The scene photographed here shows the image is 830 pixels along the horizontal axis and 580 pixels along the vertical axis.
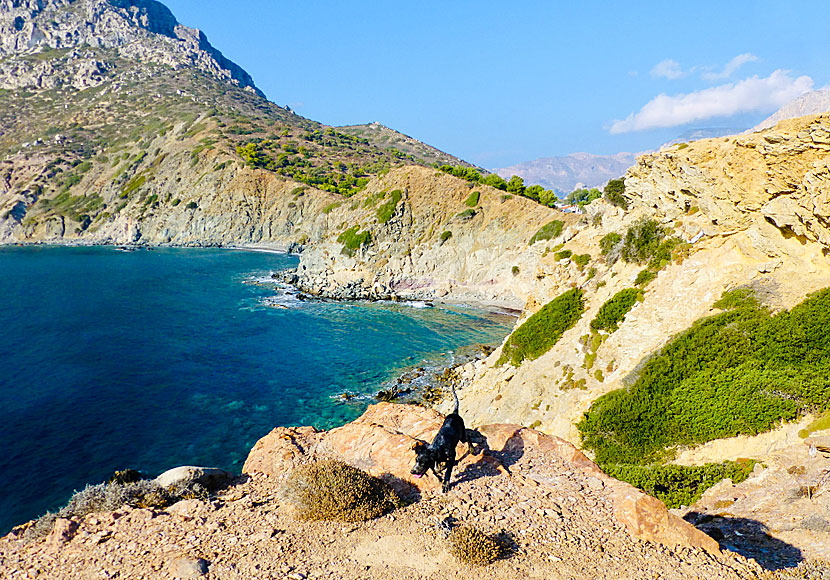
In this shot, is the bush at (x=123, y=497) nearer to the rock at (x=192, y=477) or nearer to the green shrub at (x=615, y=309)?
the rock at (x=192, y=477)

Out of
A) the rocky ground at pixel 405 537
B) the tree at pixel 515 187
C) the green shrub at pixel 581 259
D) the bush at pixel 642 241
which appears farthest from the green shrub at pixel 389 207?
the rocky ground at pixel 405 537

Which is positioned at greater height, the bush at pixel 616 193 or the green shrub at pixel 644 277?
the bush at pixel 616 193

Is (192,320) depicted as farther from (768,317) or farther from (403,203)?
(768,317)

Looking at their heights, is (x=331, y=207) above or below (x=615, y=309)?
above

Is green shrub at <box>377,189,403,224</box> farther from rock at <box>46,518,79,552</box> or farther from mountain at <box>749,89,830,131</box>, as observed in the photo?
rock at <box>46,518,79,552</box>

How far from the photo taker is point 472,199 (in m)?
80.3

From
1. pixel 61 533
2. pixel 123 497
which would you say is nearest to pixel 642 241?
pixel 123 497

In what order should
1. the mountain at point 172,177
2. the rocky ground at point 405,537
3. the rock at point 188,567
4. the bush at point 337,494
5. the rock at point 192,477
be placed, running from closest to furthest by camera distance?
1. the rock at point 188,567
2. the rocky ground at point 405,537
3. the bush at point 337,494
4. the rock at point 192,477
5. the mountain at point 172,177

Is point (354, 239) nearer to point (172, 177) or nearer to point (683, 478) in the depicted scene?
point (683, 478)

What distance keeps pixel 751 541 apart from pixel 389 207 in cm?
7515

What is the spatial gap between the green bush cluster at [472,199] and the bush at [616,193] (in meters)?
47.0

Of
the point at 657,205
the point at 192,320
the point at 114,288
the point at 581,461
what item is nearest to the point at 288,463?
the point at 581,461

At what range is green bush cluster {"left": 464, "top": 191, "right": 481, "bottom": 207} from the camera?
7981 cm

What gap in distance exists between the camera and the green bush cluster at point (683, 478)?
15445 millimetres
